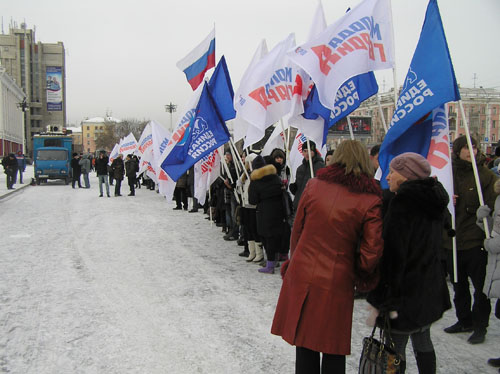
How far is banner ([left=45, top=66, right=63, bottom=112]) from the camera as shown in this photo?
114125mm

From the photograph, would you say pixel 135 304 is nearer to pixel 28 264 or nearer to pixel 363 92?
pixel 28 264

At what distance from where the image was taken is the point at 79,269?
7430mm

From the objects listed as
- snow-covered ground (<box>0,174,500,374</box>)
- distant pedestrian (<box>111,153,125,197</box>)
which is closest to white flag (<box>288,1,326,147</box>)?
snow-covered ground (<box>0,174,500,374</box>)

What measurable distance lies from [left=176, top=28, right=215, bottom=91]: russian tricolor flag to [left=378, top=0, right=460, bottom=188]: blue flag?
17.1ft

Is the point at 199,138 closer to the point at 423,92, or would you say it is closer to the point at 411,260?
the point at 423,92

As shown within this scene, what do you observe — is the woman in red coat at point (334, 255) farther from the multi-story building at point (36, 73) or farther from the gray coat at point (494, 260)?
the multi-story building at point (36, 73)

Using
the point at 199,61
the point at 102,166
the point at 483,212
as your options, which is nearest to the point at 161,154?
the point at 199,61

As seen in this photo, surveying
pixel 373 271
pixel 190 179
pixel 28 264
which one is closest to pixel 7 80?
pixel 190 179

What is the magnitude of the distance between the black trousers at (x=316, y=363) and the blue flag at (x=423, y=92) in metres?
2.66

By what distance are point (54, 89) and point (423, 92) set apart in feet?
406

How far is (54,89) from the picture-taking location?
380 feet

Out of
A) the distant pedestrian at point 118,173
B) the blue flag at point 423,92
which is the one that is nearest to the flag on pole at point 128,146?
the distant pedestrian at point 118,173

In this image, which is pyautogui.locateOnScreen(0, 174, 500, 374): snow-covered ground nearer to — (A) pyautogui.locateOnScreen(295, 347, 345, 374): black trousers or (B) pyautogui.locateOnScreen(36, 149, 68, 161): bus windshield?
(A) pyautogui.locateOnScreen(295, 347, 345, 374): black trousers

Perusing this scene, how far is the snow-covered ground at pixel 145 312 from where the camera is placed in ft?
13.6
